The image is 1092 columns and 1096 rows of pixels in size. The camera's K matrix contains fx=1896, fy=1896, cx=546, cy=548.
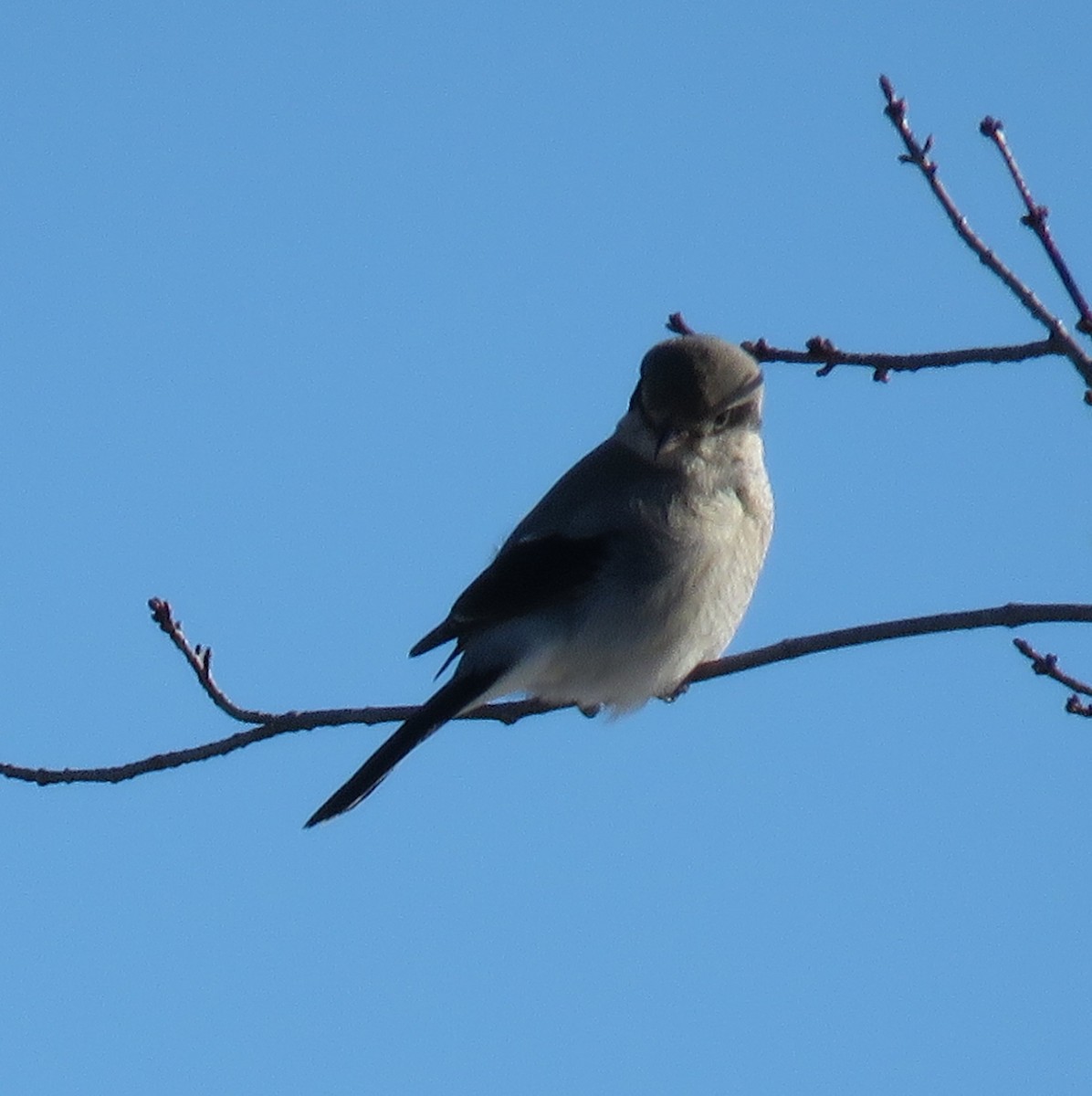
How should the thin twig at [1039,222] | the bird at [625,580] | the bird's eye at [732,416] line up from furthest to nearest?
the bird's eye at [732,416], the bird at [625,580], the thin twig at [1039,222]

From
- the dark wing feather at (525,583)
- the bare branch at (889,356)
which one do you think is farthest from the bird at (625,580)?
the bare branch at (889,356)

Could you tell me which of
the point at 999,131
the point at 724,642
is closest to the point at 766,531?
the point at 724,642

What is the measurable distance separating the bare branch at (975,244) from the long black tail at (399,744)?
7.15ft

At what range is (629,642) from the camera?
5.13 m

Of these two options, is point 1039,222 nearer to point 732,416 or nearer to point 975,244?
point 975,244

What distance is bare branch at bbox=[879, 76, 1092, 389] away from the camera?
2.85m

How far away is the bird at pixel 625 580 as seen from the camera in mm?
5117

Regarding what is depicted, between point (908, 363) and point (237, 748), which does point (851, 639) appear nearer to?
point (908, 363)

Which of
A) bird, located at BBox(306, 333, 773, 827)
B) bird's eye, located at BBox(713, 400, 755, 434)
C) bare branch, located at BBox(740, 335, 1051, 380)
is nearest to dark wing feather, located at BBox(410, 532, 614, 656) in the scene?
bird, located at BBox(306, 333, 773, 827)

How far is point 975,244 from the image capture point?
294 cm

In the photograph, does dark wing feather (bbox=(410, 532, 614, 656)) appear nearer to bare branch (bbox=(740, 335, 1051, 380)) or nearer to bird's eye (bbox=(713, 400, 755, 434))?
bird's eye (bbox=(713, 400, 755, 434))

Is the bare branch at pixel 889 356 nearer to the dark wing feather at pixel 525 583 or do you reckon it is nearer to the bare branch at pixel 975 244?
the bare branch at pixel 975 244

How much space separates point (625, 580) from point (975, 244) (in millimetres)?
2308

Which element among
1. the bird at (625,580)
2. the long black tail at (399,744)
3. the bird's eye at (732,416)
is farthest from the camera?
the bird's eye at (732,416)
